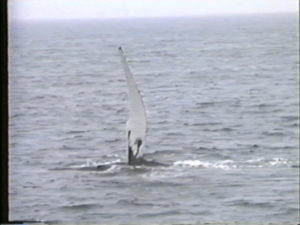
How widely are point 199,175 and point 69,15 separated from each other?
1.05 m

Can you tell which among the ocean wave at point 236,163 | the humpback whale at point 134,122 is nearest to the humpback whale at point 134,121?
the humpback whale at point 134,122

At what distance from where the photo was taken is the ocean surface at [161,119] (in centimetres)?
330

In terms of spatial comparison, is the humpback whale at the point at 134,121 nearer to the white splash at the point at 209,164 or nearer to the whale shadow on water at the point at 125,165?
the whale shadow on water at the point at 125,165

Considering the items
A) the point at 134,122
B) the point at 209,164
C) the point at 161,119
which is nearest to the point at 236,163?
the point at 209,164

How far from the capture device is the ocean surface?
330cm

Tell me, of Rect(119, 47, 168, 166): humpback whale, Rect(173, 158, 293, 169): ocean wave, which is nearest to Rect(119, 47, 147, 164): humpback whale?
Rect(119, 47, 168, 166): humpback whale

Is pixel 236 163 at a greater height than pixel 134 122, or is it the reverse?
pixel 134 122

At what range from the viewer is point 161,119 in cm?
345

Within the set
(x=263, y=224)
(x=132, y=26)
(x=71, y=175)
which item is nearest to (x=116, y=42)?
(x=132, y=26)

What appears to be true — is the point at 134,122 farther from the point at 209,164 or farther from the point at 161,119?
the point at 209,164

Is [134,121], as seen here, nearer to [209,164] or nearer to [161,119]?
[161,119]

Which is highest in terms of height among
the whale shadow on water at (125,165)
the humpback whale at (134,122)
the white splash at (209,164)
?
the humpback whale at (134,122)

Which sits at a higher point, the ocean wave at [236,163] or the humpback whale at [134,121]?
the humpback whale at [134,121]

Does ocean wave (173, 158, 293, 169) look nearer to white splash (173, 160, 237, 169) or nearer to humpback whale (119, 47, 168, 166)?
white splash (173, 160, 237, 169)
